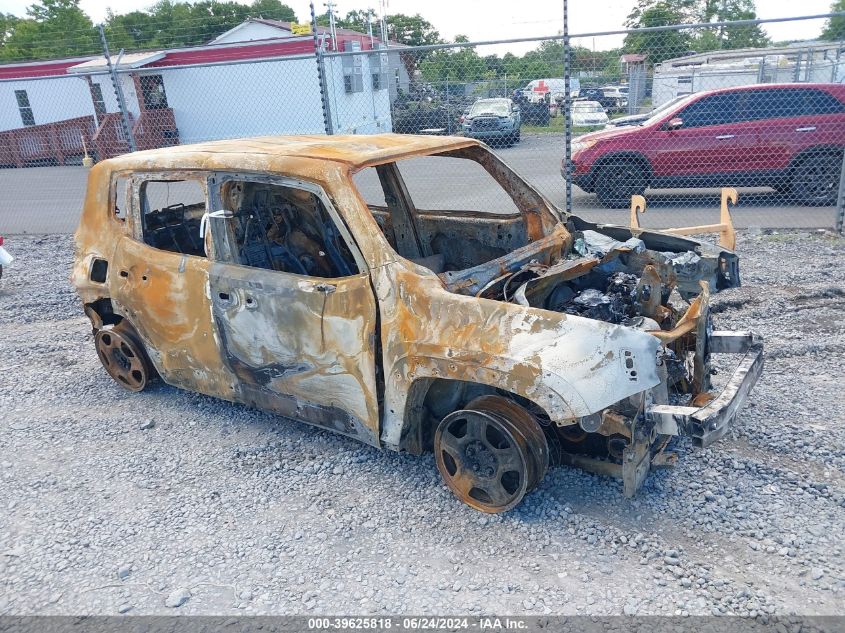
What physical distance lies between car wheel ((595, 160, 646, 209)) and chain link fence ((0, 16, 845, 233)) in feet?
0.07

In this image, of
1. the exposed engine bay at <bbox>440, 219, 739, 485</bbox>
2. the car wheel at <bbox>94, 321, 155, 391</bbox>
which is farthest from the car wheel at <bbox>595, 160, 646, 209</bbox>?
the car wheel at <bbox>94, 321, 155, 391</bbox>

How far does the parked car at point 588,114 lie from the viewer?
13.1 meters

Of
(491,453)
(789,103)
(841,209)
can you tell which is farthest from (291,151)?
(789,103)

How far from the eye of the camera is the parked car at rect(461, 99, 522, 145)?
14.4 meters

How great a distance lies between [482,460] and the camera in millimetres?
3449

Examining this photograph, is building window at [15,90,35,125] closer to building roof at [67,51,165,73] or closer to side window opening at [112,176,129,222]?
building roof at [67,51,165,73]

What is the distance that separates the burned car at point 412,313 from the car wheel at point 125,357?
16 mm

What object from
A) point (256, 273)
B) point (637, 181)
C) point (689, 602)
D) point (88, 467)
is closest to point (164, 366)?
point (88, 467)

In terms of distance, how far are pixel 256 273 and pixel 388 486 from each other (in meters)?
1.42

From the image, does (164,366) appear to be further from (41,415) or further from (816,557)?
(816,557)

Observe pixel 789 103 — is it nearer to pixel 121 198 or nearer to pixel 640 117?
pixel 640 117

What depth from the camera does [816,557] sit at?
118 inches

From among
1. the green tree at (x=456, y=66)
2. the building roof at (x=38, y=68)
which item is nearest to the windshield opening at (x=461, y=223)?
the green tree at (x=456, y=66)

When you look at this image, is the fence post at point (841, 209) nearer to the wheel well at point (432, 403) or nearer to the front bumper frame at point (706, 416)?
the front bumper frame at point (706, 416)
